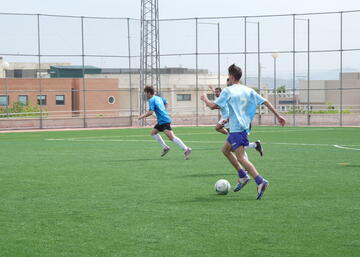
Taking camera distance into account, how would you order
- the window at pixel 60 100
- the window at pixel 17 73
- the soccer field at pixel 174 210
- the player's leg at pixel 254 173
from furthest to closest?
the window at pixel 17 73
the window at pixel 60 100
the player's leg at pixel 254 173
the soccer field at pixel 174 210

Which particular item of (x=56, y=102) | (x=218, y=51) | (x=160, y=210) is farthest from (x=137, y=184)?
(x=56, y=102)

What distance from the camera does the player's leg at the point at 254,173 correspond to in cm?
1002

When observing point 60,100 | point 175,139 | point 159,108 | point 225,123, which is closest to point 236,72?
point 225,123

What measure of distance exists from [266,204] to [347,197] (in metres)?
1.34

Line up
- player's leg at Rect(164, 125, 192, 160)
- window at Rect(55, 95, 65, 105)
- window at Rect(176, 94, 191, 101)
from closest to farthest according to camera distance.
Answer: player's leg at Rect(164, 125, 192, 160) < window at Rect(55, 95, 65, 105) < window at Rect(176, 94, 191, 101)

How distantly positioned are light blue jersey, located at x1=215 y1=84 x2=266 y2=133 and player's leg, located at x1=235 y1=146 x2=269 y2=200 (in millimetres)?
326

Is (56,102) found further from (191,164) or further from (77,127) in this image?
(191,164)

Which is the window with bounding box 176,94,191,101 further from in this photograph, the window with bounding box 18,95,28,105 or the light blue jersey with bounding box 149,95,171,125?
the light blue jersey with bounding box 149,95,171,125

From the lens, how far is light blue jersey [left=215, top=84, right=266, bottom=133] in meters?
10.5

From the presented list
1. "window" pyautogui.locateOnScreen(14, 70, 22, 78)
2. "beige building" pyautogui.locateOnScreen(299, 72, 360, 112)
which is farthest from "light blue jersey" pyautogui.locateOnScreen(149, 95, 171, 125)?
"beige building" pyautogui.locateOnScreen(299, 72, 360, 112)

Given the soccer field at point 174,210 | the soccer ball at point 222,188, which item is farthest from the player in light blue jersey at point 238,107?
the soccer field at point 174,210

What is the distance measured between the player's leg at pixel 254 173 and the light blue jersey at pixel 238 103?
326mm

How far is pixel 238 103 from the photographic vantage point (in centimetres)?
1054

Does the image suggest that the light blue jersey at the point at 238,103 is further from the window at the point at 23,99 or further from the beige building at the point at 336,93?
the beige building at the point at 336,93
